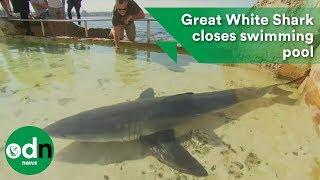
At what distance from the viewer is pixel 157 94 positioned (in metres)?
5.76

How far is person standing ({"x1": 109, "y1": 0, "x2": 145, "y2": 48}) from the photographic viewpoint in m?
9.75

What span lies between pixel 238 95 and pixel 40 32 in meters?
10.3

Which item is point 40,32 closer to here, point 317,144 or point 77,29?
point 77,29

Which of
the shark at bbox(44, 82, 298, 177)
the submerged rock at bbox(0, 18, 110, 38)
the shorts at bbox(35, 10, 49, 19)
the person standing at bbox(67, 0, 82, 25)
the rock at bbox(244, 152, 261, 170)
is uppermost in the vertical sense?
the person standing at bbox(67, 0, 82, 25)

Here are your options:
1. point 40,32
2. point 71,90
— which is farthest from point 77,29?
point 71,90

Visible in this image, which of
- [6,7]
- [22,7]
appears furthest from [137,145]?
[6,7]

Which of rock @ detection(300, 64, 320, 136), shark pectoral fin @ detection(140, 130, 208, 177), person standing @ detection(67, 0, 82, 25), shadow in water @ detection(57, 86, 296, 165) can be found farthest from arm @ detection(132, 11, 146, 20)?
shark pectoral fin @ detection(140, 130, 208, 177)

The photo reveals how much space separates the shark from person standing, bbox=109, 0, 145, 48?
19.2 ft

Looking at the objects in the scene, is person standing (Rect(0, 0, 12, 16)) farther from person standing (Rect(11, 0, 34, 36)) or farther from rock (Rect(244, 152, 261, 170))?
rock (Rect(244, 152, 261, 170))

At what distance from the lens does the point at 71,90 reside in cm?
608

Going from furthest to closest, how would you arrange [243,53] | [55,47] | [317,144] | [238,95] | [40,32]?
[40,32] → [55,47] → [243,53] → [238,95] → [317,144]

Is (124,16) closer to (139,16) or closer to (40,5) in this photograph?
(139,16)

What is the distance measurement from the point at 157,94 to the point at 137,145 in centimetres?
175

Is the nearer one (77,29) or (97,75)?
(97,75)
